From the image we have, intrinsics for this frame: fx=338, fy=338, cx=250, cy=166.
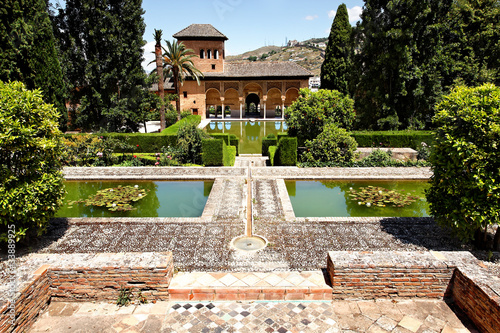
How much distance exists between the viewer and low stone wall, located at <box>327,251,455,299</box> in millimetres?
4672

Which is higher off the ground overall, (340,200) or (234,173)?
(234,173)

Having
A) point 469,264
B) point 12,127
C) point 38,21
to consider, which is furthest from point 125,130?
point 469,264

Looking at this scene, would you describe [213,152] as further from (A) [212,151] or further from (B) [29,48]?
(B) [29,48]

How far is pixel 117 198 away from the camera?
945 centimetres

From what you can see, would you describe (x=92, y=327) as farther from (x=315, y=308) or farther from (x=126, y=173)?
(x=126, y=173)

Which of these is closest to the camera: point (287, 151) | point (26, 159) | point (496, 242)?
point (26, 159)

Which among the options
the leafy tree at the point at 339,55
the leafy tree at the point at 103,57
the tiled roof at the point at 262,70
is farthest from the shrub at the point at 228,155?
the tiled roof at the point at 262,70

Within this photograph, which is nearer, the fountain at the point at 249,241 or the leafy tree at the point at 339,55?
the fountain at the point at 249,241

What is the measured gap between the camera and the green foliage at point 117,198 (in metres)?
8.86

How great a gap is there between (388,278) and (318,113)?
10.5m

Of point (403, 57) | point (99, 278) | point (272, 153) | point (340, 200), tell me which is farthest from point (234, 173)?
point (403, 57)

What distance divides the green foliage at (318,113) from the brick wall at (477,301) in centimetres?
1048

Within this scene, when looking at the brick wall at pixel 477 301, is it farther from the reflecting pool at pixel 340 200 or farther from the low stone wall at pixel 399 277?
the reflecting pool at pixel 340 200

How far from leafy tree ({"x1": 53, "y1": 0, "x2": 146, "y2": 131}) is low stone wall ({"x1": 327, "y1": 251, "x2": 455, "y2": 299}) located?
54.4 feet
